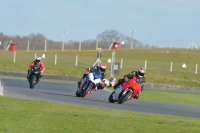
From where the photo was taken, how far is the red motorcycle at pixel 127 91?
22984mm

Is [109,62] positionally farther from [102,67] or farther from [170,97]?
[102,67]

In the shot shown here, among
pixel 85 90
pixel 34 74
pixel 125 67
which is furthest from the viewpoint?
pixel 125 67

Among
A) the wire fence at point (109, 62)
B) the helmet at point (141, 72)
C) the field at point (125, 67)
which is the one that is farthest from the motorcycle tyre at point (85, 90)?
the wire fence at point (109, 62)

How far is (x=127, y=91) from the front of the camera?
2320 cm

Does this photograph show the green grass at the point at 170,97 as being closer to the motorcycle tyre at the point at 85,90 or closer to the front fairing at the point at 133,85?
the motorcycle tyre at the point at 85,90

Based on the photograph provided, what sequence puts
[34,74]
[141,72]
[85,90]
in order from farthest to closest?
[34,74] → [85,90] → [141,72]

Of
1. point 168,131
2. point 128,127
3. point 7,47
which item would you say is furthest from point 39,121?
point 7,47

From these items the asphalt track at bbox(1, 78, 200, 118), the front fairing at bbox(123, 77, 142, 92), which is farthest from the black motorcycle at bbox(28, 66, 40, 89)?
the front fairing at bbox(123, 77, 142, 92)

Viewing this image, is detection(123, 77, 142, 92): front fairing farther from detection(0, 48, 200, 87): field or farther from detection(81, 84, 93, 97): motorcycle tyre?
detection(0, 48, 200, 87): field

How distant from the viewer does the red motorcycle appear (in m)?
23.0

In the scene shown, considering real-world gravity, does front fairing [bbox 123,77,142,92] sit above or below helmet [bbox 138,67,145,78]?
below

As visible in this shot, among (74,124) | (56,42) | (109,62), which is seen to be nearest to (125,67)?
(109,62)

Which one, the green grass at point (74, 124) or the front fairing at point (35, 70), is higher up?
the front fairing at point (35, 70)

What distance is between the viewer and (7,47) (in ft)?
257
